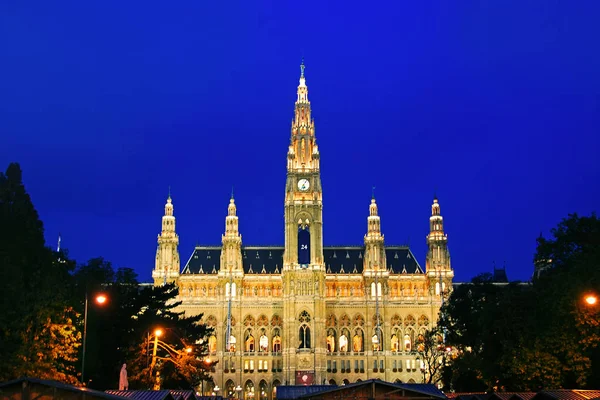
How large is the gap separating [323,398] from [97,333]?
36751 mm

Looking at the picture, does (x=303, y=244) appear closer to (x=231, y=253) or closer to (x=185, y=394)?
(x=231, y=253)

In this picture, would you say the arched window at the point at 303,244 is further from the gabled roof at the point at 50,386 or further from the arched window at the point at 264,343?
the gabled roof at the point at 50,386

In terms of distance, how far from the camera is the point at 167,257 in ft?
506

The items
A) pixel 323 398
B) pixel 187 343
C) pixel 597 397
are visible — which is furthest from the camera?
pixel 187 343

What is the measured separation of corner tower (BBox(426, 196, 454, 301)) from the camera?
154250 mm

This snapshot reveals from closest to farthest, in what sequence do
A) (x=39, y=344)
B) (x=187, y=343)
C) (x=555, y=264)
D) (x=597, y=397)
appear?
(x=597, y=397)
(x=39, y=344)
(x=555, y=264)
(x=187, y=343)

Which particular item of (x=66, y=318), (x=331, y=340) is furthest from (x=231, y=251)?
(x=66, y=318)

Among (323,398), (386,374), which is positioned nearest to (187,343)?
(323,398)

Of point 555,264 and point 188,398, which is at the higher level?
point 555,264

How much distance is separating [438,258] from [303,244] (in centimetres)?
2483

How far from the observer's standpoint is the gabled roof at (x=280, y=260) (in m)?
158

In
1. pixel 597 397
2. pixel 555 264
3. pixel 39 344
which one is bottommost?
pixel 597 397

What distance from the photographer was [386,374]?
491ft

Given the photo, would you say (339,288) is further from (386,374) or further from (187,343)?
(187,343)
